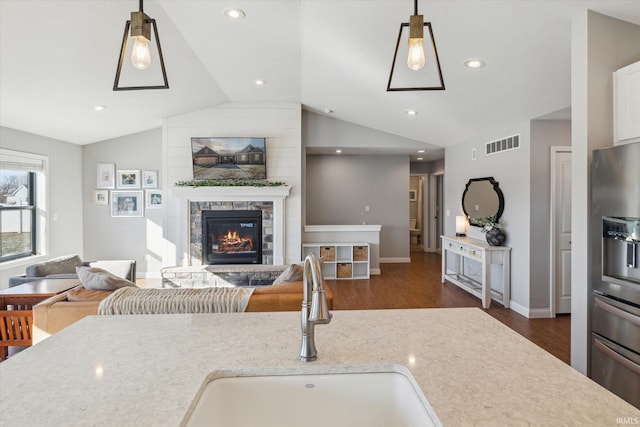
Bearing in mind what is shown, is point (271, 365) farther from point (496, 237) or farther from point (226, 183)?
point (226, 183)

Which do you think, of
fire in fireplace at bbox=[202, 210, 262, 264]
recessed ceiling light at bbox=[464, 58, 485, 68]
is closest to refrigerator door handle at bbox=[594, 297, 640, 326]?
recessed ceiling light at bbox=[464, 58, 485, 68]

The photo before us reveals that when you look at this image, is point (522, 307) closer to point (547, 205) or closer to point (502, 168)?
point (547, 205)

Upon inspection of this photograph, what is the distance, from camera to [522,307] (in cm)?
429

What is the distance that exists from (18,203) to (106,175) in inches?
57.3

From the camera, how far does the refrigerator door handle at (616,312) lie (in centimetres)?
185

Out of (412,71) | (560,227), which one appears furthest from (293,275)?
(560,227)

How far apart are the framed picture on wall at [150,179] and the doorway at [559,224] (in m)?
6.10

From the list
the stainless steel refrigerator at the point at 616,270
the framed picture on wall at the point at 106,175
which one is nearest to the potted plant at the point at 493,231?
the stainless steel refrigerator at the point at 616,270

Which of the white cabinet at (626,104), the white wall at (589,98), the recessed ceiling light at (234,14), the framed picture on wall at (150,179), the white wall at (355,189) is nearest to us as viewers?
the white cabinet at (626,104)

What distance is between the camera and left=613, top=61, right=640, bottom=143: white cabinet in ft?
6.60

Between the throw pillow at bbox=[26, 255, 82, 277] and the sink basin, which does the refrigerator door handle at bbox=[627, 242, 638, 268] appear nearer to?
the sink basin

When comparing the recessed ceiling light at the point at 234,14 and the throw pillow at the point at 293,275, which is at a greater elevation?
the recessed ceiling light at the point at 234,14

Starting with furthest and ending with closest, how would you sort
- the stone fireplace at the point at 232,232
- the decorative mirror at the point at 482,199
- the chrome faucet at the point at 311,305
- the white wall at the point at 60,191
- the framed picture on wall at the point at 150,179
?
the framed picture on wall at the point at 150,179, the stone fireplace at the point at 232,232, the white wall at the point at 60,191, the decorative mirror at the point at 482,199, the chrome faucet at the point at 311,305

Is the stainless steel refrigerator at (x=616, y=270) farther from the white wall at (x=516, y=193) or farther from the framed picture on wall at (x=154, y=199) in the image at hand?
the framed picture on wall at (x=154, y=199)
